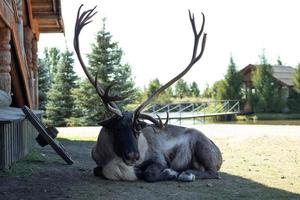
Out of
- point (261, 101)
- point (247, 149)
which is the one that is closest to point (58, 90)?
point (261, 101)

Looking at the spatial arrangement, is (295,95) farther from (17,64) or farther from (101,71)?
(17,64)

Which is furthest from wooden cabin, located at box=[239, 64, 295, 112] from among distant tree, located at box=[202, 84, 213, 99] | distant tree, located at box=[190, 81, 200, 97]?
distant tree, located at box=[190, 81, 200, 97]

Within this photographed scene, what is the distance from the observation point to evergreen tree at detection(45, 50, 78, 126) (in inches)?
1341

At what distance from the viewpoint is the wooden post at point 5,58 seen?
382 inches

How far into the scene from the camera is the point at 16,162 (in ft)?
26.6

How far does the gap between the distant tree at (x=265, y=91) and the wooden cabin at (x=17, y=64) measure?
30.8 m

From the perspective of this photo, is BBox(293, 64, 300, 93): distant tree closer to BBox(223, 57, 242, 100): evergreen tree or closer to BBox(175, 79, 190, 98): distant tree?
BBox(223, 57, 242, 100): evergreen tree

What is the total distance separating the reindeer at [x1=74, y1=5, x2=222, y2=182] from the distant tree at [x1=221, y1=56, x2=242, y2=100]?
130ft

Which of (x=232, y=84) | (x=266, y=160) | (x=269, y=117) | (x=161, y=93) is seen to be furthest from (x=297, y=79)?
(x=266, y=160)

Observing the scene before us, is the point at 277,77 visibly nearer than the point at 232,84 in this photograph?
No

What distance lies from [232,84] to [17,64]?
37.4 metres

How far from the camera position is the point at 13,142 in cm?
803

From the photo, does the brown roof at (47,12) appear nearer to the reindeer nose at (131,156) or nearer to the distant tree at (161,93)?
the reindeer nose at (131,156)

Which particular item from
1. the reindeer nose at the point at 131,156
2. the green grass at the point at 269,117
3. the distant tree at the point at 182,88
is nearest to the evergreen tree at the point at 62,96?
the green grass at the point at 269,117
